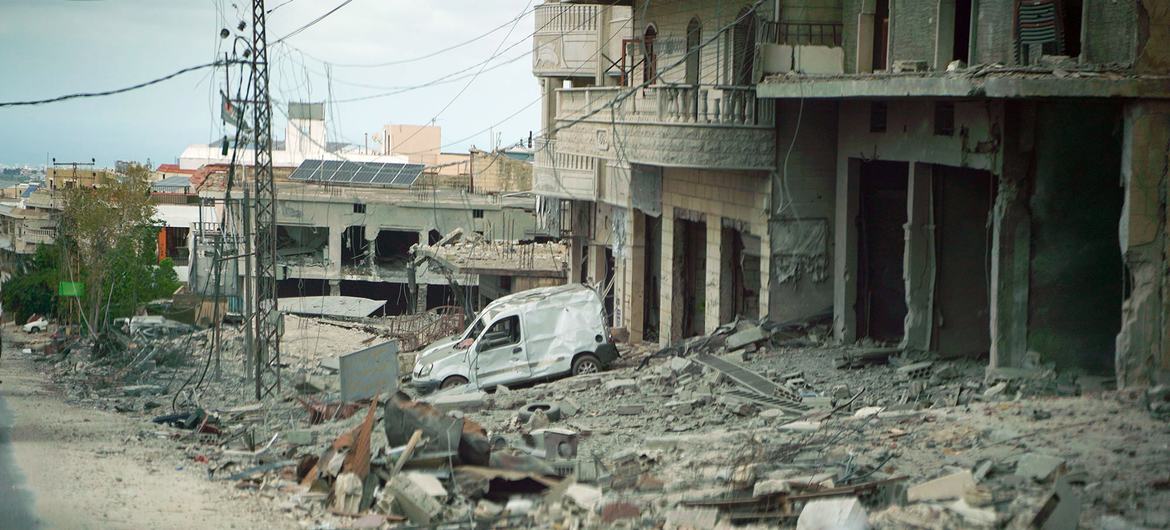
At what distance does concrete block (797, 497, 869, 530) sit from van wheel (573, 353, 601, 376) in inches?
530

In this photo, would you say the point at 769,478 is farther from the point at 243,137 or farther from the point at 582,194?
the point at 582,194

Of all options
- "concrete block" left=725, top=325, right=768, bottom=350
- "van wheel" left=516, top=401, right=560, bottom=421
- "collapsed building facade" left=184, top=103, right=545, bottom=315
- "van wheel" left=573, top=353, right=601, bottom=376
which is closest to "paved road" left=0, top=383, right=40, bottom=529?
"van wheel" left=516, top=401, right=560, bottom=421

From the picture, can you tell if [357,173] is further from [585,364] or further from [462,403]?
[462,403]

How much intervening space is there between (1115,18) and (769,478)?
6511mm

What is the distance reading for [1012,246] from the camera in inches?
605

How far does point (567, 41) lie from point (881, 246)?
17.5m

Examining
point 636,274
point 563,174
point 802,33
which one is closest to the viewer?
point 802,33

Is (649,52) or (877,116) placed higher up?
(649,52)

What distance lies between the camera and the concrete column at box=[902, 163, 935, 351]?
723 inches

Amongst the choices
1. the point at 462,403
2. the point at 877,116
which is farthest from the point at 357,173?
the point at 877,116

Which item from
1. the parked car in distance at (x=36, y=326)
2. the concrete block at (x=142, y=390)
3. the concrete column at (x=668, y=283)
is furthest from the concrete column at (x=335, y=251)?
the concrete column at (x=668, y=283)

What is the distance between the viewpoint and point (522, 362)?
23.3 meters

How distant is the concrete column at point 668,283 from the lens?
87.4ft

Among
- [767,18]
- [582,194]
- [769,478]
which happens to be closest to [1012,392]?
[769,478]
